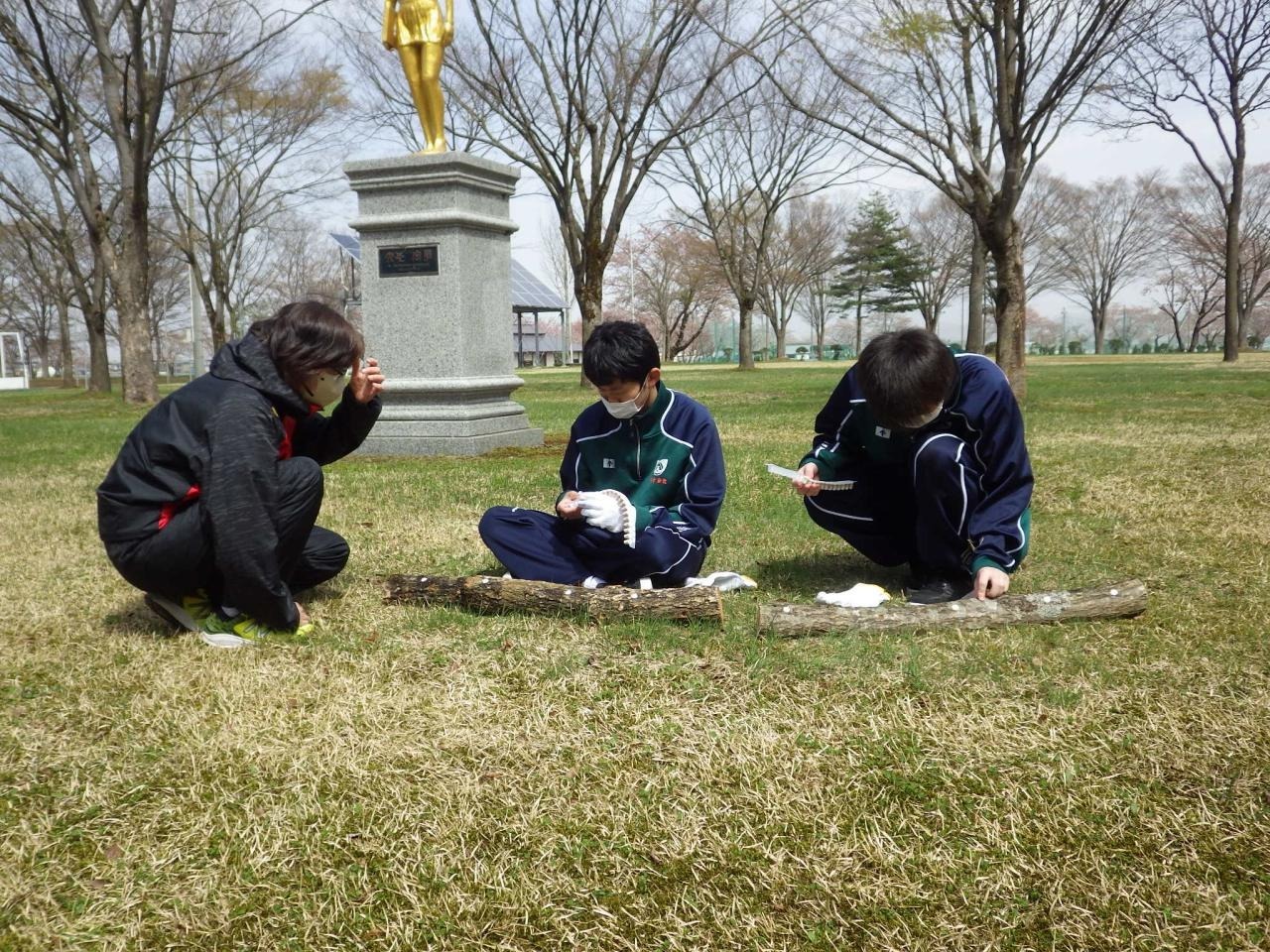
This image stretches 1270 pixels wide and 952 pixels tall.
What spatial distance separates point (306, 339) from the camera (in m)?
2.89

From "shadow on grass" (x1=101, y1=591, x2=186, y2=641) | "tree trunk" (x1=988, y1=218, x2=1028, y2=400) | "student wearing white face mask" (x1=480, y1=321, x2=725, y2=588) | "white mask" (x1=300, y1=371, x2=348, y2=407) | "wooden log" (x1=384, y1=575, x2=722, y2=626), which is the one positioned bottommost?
"shadow on grass" (x1=101, y1=591, x2=186, y2=641)

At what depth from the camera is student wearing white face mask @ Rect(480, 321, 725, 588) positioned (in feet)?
10.7

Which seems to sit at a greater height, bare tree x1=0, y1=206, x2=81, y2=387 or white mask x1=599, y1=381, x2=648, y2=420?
bare tree x1=0, y1=206, x2=81, y2=387

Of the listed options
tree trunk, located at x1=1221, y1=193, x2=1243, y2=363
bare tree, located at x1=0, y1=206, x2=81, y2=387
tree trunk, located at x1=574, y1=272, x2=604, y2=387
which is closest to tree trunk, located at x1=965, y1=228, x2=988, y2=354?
tree trunk, located at x1=1221, y1=193, x2=1243, y2=363

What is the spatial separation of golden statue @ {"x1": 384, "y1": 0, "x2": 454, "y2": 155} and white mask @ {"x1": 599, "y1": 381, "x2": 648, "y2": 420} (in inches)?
214

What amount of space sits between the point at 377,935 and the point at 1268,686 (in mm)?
2295

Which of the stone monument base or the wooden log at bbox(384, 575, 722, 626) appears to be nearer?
the wooden log at bbox(384, 575, 722, 626)

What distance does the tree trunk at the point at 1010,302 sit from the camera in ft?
36.2

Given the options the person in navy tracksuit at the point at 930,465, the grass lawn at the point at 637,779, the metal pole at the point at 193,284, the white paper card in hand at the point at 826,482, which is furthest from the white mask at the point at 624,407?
the metal pole at the point at 193,284

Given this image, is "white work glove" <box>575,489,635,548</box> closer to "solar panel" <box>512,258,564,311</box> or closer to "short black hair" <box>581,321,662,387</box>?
"short black hair" <box>581,321,662,387</box>

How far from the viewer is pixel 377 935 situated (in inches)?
62.4

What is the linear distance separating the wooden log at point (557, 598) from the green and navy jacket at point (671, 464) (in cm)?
32

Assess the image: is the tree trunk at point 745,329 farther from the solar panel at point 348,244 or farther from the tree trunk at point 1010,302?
the tree trunk at point 1010,302

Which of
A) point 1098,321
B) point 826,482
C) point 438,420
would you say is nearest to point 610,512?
point 826,482
